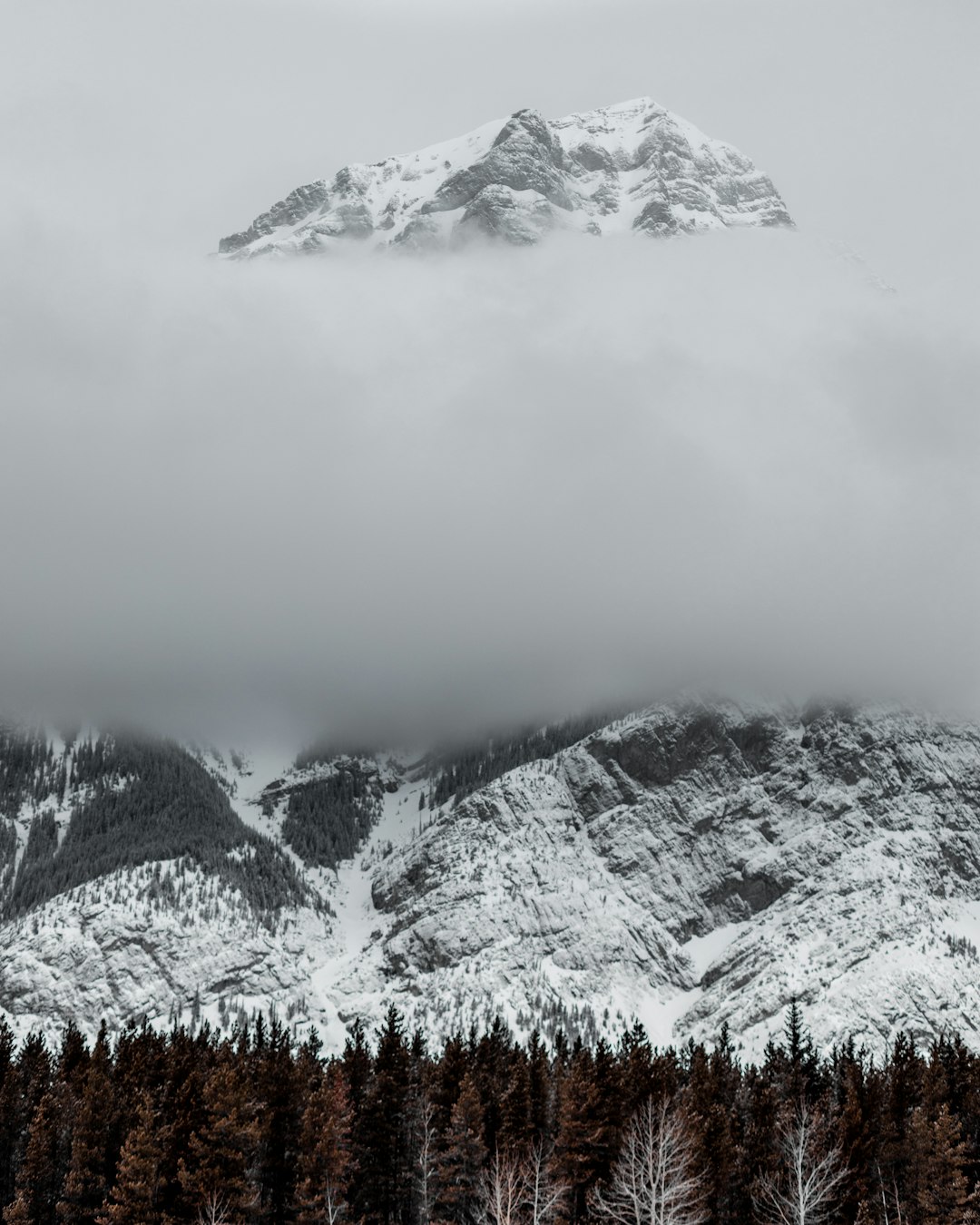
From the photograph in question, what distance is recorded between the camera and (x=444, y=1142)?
104812mm

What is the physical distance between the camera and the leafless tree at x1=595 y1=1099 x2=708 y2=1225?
7306 cm

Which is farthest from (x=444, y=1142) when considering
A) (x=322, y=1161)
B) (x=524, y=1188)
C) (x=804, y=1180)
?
(x=804, y=1180)

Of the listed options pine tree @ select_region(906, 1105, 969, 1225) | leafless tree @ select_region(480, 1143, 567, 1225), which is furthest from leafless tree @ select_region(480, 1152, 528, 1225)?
pine tree @ select_region(906, 1105, 969, 1225)

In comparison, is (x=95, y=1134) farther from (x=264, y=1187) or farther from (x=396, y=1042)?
(x=396, y=1042)

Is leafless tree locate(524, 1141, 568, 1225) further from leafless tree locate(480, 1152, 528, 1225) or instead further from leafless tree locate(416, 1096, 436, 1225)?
leafless tree locate(416, 1096, 436, 1225)

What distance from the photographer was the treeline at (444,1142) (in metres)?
89.1

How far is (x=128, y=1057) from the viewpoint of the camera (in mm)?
120000

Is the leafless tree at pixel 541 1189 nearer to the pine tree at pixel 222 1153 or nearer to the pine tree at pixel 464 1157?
the pine tree at pixel 464 1157

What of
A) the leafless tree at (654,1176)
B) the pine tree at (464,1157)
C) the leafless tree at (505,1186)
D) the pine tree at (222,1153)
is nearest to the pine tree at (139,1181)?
the pine tree at (222,1153)

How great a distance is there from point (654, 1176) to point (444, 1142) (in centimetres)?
3453

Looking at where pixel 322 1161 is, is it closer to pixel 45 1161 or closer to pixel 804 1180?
pixel 45 1161

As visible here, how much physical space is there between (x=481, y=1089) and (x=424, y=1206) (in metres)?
17.3

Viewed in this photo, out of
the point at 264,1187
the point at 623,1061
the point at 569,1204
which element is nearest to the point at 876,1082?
the point at 623,1061

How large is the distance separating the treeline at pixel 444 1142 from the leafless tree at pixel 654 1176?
455 millimetres
